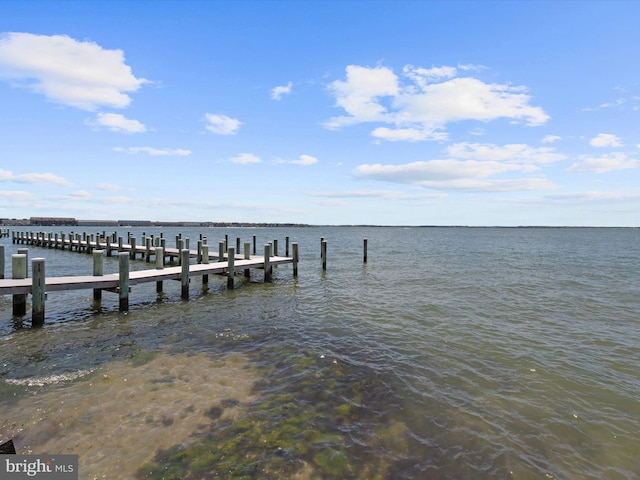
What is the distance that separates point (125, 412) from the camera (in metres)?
5.79

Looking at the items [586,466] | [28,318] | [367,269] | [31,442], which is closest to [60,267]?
[28,318]

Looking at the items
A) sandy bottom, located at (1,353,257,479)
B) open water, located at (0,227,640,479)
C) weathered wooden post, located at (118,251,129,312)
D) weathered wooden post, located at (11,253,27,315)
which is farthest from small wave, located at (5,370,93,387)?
weathered wooden post, located at (11,253,27,315)

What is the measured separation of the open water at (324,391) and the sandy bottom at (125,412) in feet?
0.10

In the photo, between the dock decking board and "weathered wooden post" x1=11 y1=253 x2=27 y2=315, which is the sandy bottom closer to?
the dock decking board

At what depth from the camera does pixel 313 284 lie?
19.5 m

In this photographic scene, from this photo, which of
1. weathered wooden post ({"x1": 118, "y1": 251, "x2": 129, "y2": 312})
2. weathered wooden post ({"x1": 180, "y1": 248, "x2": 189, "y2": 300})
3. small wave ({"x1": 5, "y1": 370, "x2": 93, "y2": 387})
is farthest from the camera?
weathered wooden post ({"x1": 180, "y1": 248, "x2": 189, "y2": 300})

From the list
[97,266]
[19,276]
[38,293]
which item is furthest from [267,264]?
[19,276]

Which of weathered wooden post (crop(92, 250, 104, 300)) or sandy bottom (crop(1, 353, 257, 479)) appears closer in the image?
sandy bottom (crop(1, 353, 257, 479))

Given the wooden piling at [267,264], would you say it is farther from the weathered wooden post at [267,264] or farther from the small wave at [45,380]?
the small wave at [45,380]

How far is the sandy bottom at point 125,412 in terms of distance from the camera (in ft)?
15.8

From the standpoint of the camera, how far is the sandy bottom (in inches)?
189

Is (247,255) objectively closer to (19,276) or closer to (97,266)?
(97,266)

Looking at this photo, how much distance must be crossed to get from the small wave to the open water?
1.6 inches

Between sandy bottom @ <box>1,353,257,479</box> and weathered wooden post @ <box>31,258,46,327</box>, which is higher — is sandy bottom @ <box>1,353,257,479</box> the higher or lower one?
the lower one
